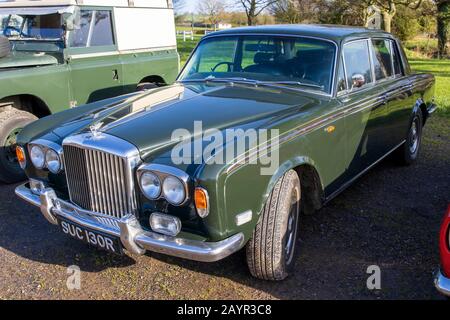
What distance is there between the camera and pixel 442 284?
2477 mm

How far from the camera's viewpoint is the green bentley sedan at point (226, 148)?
262 centimetres

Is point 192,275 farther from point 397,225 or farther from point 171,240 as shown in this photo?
point 397,225

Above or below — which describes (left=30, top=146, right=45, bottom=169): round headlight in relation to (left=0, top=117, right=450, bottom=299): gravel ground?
above

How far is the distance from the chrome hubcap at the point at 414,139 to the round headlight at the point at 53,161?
13.9 ft

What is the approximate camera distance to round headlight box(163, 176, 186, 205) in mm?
2568

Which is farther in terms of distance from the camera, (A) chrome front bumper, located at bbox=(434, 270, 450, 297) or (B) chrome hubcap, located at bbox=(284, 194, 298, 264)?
(B) chrome hubcap, located at bbox=(284, 194, 298, 264)

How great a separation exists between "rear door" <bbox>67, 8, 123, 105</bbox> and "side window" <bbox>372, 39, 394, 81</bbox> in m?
3.46

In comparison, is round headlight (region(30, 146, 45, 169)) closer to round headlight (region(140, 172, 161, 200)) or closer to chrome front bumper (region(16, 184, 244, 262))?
chrome front bumper (region(16, 184, 244, 262))

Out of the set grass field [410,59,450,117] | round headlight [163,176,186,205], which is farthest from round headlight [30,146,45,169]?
grass field [410,59,450,117]

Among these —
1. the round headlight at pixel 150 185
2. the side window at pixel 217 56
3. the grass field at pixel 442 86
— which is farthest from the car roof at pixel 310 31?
the grass field at pixel 442 86

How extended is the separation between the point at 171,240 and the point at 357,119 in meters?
2.13

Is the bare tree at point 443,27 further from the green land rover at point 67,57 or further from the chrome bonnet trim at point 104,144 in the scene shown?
the chrome bonnet trim at point 104,144

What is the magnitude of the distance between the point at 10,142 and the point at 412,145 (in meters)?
4.89
